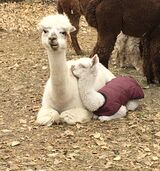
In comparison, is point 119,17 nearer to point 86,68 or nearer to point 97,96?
point 86,68

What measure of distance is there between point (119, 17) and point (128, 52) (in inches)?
73.0

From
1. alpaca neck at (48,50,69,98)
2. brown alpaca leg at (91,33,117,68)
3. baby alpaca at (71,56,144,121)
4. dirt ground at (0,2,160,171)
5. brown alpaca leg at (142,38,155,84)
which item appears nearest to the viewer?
dirt ground at (0,2,160,171)

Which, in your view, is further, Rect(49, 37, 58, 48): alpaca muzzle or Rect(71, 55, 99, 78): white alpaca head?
Rect(71, 55, 99, 78): white alpaca head

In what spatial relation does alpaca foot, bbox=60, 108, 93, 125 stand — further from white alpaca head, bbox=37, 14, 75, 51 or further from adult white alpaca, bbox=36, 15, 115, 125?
white alpaca head, bbox=37, 14, 75, 51

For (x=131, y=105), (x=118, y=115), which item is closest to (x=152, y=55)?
(x=131, y=105)

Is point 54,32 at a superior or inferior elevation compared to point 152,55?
superior

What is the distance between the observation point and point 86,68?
566 centimetres

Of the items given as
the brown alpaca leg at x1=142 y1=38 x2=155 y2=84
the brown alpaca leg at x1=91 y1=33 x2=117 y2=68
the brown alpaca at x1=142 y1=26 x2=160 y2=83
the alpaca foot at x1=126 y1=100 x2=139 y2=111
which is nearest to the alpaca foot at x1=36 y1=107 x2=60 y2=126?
the alpaca foot at x1=126 y1=100 x2=139 y2=111

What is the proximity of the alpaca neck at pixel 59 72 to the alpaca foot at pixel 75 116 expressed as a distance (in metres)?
0.21

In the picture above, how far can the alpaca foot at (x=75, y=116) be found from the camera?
5.48 m

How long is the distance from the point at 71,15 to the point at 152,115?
11.8 feet

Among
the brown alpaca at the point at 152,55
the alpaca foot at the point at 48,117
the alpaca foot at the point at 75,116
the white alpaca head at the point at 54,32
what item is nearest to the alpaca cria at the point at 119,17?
the brown alpaca at the point at 152,55

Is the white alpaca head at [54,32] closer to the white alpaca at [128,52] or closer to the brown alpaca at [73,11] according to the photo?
the white alpaca at [128,52]

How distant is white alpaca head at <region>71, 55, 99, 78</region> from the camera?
5.65 m
